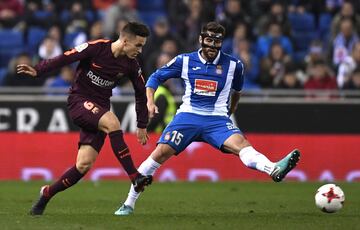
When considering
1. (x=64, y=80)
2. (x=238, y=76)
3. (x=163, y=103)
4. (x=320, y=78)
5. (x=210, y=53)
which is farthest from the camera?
(x=64, y=80)

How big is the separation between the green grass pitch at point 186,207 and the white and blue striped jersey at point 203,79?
1.27m

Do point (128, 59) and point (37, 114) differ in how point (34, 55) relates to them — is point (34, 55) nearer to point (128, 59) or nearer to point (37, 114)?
point (37, 114)

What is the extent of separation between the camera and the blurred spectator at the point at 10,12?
21.2 metres

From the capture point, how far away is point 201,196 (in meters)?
14.5

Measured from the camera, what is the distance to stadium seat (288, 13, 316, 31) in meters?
22.2

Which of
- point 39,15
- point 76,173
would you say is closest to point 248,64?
point 39,15

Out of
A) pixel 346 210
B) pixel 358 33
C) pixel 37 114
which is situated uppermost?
pixel 358 33

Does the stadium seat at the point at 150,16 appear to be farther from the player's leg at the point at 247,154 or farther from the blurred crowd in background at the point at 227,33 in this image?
the player's leg at the point at 247,154

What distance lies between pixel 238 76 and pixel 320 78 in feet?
24.6

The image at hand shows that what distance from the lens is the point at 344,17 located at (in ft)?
67.6

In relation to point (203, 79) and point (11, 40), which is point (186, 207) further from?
point (11, 40)

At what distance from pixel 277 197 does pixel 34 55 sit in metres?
7.96

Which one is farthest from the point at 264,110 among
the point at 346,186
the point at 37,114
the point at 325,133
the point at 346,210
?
the point at 346,210

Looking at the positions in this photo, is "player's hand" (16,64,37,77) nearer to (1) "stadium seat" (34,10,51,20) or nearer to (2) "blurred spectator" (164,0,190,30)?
(1) "stadium seat" (34,10,51,20)
